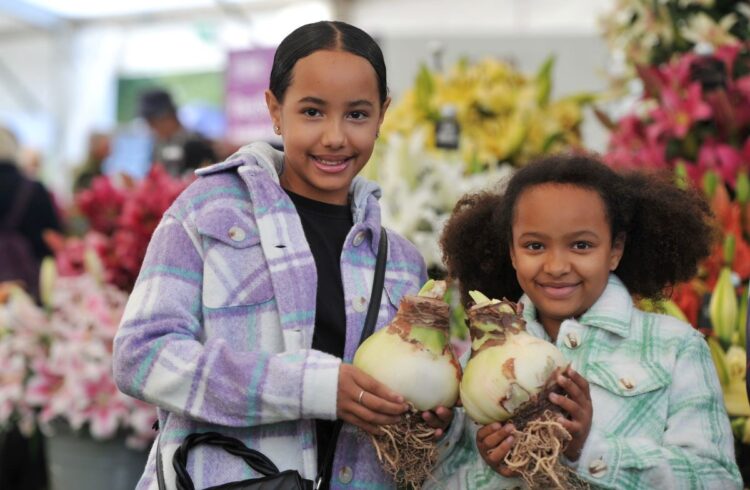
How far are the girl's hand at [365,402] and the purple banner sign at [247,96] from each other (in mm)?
4608

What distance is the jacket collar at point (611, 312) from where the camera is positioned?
1.64 m

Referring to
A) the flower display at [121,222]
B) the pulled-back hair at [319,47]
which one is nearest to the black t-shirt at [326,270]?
the pulled-back hair at [319,47]

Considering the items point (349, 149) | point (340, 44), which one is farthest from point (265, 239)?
point (340, 44)

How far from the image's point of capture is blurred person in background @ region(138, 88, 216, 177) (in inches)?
191

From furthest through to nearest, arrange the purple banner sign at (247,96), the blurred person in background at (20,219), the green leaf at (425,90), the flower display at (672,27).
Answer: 1. the purple banner sign at (247,96)
2. the blurred person in background at (20,219)
3. the green leaf at (425,90)
4. the flower display at (672,27)

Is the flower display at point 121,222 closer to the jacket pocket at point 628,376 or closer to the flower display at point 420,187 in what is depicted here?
the flower display at point 420,187

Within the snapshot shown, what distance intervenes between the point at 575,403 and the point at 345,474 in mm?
443

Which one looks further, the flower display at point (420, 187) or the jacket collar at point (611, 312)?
the flower display at point (420, 187)

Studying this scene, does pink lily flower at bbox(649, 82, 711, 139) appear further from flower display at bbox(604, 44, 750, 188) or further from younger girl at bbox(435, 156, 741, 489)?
younger girl at bbox(435, 156, 741, 489)

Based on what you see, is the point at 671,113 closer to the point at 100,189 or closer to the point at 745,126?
the point at 745,126

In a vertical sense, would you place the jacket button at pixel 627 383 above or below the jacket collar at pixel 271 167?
below

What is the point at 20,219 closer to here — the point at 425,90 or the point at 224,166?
the point at 425,90

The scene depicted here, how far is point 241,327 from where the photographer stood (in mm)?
1573

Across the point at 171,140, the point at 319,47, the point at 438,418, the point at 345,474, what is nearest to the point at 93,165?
the point at 171,140
